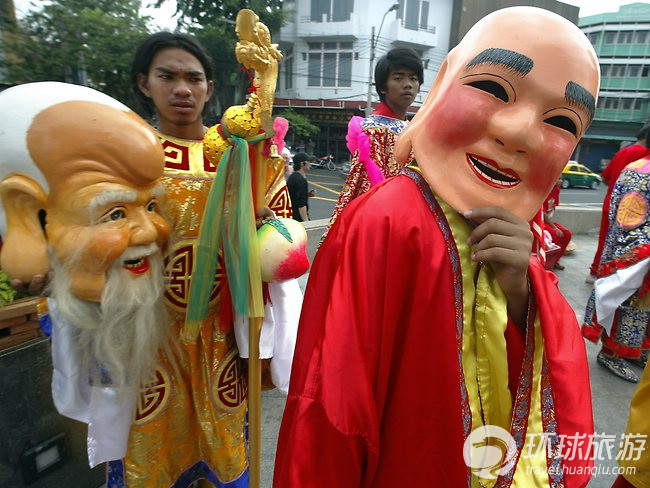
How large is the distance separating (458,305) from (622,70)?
121ft

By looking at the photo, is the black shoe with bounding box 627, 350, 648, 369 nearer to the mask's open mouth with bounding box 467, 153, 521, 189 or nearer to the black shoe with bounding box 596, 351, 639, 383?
the black shoe with bounding box 596, 351, 639, 383

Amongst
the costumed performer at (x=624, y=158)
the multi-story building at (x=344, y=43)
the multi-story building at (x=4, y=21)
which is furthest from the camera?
the multi-story building at (x=344, y=43)

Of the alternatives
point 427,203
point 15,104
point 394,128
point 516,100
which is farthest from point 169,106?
point 394,128

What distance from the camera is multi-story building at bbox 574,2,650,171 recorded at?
89.9ft

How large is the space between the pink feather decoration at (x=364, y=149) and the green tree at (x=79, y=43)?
3.41 m

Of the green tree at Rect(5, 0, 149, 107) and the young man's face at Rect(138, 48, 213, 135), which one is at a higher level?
the green tree at Rect(5, 0, 149, 107)

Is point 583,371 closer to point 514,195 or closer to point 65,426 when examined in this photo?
point 514,195

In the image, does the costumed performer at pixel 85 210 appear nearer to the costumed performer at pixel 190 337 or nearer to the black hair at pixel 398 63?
the costumed performer at pixel 190 337

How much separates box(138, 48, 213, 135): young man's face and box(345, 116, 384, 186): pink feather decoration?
1.38 metres

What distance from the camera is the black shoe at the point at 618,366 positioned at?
2855 mm

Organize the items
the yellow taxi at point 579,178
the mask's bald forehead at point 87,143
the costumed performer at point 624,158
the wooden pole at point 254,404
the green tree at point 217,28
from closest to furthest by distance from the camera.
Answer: the mask's bald forehead at point 87,143 < the wooden pole at point 254,404 < the costumed performer at point 624,158 < the green tree at point 217,28 < the yellow taxi at point 579,178

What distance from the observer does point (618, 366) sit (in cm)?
296

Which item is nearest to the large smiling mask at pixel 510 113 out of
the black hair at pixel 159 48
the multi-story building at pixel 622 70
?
the black hair at pixel 159 48

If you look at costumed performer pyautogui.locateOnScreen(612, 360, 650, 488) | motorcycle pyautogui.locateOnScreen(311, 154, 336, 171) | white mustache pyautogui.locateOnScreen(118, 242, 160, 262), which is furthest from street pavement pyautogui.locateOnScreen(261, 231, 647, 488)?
motorcycle pyautogui.locateOnScreen(311, 154, 336, 171)
